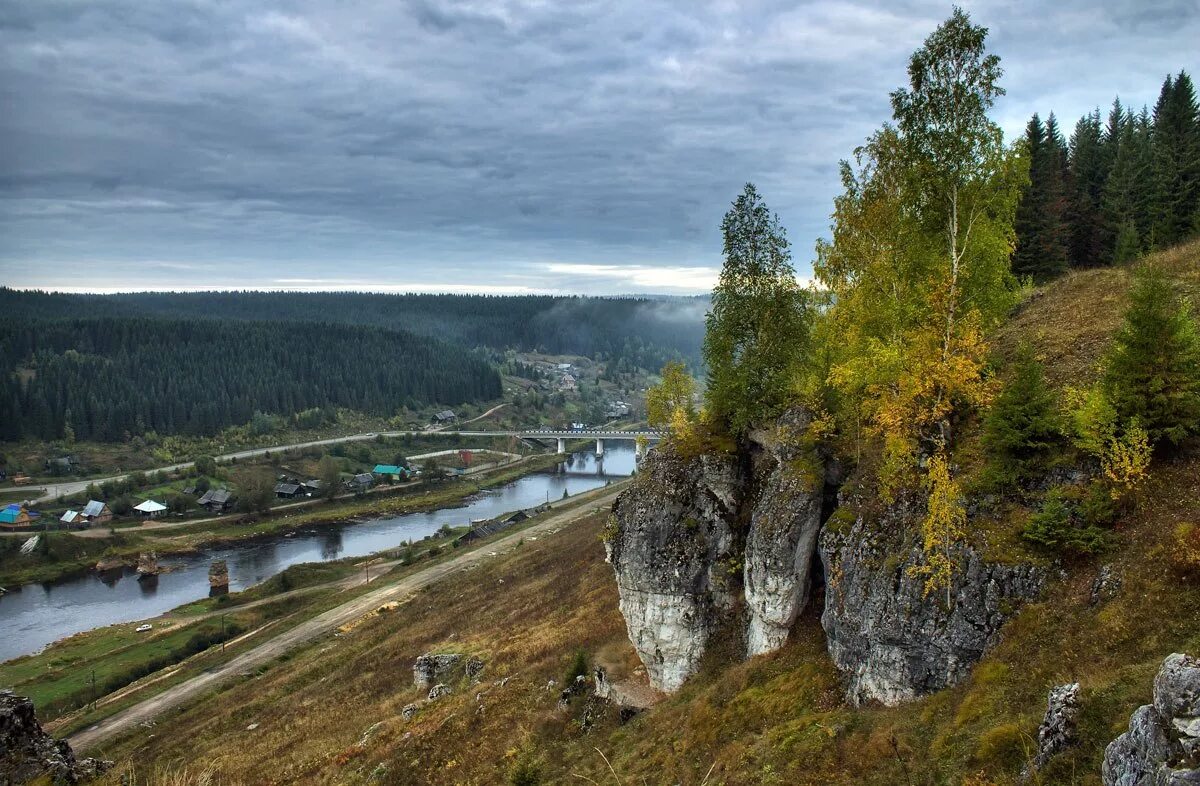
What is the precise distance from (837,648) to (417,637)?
35866mm

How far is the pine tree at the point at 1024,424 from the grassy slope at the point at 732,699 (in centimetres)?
229

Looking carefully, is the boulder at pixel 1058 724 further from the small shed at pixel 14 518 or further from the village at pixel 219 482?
the small shed at pixel 14 518

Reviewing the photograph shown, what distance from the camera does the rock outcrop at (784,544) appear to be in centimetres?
2170

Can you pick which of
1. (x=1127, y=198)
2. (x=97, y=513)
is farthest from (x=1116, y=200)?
(x=97, y=513)

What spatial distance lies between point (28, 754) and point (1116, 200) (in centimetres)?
6217

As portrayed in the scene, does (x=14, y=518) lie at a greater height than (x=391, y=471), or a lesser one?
greater

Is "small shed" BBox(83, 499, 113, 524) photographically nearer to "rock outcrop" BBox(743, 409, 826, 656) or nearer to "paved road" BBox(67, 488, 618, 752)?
"paved road" BBox(67, 488, 618, 752)

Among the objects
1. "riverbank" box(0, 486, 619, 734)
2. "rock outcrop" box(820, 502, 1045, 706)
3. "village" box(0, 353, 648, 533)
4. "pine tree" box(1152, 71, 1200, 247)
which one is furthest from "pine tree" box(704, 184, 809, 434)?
"village" box(0, 353, 648, 533)

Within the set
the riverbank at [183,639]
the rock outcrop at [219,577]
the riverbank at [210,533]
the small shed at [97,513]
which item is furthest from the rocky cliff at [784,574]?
the small shed at [97,513]

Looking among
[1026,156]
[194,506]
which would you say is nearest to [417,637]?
[1026,156]

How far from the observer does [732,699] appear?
2119cm

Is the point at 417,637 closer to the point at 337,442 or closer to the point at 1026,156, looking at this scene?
the point at 1026,156

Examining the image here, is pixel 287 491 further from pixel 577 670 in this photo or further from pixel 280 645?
pixel 577 670

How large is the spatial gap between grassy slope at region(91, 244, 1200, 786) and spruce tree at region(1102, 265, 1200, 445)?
1035 mm
